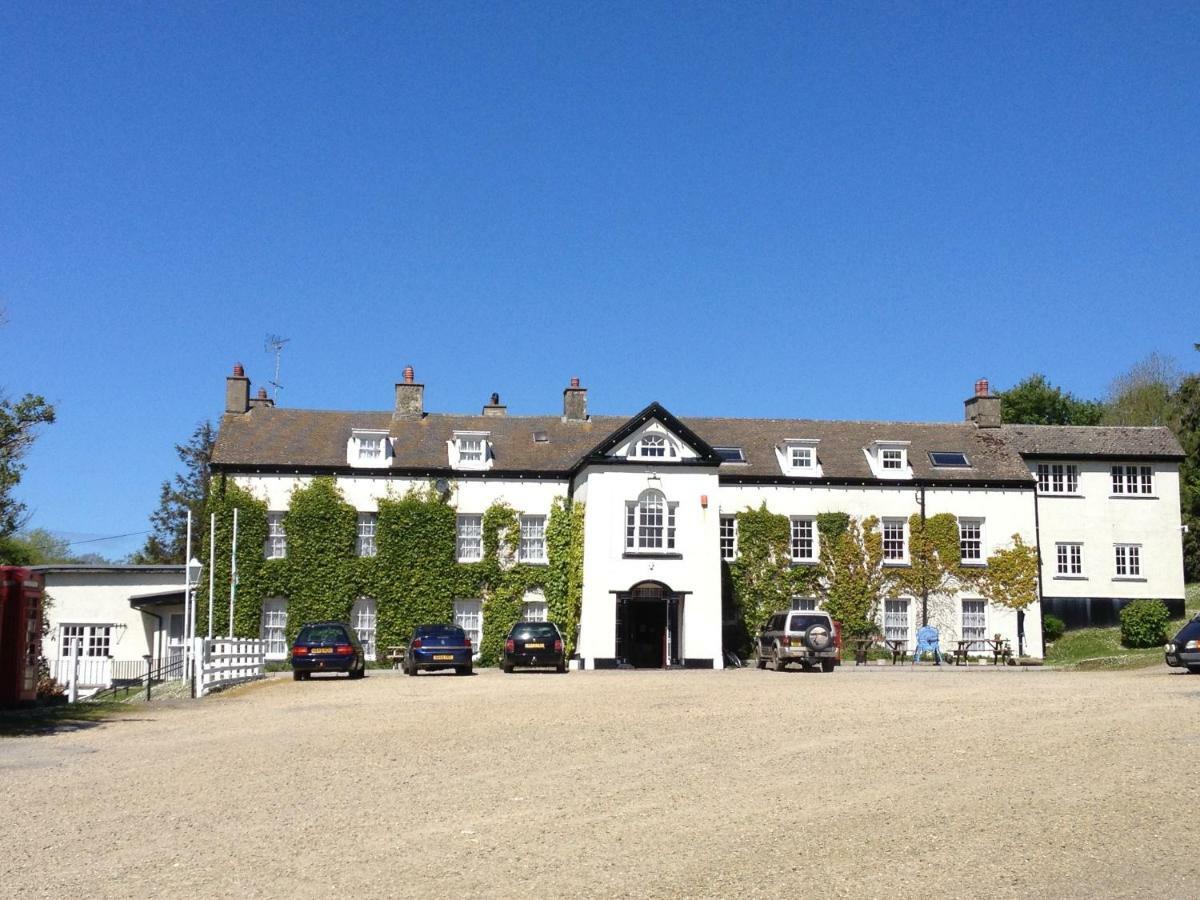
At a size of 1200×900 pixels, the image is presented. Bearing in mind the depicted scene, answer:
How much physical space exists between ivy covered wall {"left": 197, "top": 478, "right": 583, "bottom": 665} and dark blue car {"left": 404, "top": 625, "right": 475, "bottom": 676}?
314 inches

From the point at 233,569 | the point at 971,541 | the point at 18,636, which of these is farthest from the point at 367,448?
the point at 971,541

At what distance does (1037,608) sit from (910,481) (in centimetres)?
632

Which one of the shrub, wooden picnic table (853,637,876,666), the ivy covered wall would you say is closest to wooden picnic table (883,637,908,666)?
wooden picnic table (853,637,876,666)

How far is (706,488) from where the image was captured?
40531mm

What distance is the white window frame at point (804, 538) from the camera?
44.2 meters

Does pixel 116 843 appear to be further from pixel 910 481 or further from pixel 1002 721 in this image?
pixel 910 481

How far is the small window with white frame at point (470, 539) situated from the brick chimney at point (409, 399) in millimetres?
5215

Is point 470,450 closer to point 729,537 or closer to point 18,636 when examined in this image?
point 729,537

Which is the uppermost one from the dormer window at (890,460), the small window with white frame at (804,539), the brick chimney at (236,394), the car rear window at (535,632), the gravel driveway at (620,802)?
the brick chimney at (236,394)

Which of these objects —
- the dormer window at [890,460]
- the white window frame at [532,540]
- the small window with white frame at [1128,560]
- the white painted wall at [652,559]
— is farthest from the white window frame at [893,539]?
the white window frame at [532,540]

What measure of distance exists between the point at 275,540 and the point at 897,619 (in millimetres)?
21832

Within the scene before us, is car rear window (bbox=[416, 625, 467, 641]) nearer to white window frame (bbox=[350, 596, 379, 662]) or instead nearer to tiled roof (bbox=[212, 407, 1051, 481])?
white window frame (bbox=[350, 596, 379, 662])

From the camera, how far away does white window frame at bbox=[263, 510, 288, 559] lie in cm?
4259

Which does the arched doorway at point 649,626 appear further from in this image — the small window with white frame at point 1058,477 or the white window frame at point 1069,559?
the small window with white frame at point 1058,477
